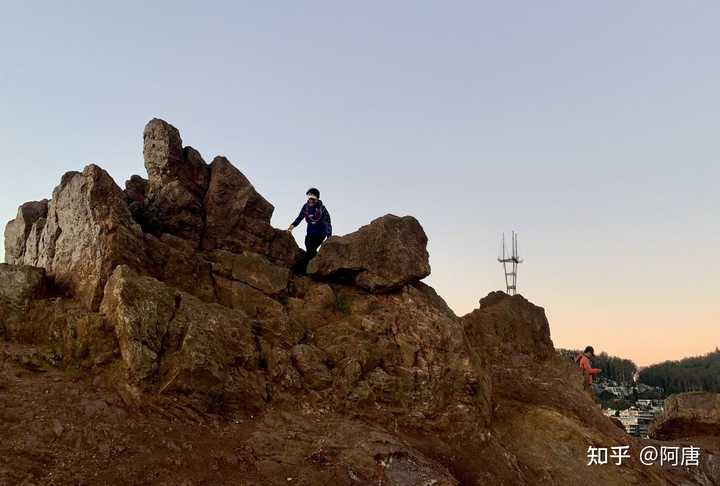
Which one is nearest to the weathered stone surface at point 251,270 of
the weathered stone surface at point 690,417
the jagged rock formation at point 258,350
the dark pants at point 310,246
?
the jagged rock formation at point 258,350

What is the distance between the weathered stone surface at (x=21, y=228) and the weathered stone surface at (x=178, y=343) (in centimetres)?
832

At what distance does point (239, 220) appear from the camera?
71.6 feet

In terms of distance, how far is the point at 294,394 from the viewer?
16.2 metres

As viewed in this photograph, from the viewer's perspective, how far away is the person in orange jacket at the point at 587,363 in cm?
2985

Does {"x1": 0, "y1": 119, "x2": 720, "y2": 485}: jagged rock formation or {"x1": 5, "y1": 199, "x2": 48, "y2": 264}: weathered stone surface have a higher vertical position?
{"x1": 5, "y1": 199, "x2": 48, "y2": 264}: weathered stone surface

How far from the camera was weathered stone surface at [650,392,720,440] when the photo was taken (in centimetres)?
3180

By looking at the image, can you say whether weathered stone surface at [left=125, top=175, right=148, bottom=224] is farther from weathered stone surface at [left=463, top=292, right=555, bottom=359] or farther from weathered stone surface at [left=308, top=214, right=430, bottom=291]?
weathered stone surface at [left=463, top=292, right=555, bottom=359]

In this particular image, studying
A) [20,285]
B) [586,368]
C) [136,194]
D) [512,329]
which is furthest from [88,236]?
[586,368]

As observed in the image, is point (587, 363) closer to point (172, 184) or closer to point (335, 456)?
point (335, 456)

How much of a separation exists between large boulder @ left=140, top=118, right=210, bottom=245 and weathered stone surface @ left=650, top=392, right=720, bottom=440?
30.0 metres

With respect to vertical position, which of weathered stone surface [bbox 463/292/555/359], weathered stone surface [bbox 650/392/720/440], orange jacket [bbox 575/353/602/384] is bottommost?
weathered stone surface [bbox 650/392/720/440]

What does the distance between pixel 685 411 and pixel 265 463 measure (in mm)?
29748

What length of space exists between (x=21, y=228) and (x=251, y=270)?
9.60 metres

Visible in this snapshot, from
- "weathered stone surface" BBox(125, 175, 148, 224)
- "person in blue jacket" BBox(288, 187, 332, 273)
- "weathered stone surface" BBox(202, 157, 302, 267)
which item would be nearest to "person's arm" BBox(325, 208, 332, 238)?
"person in blue jacket" BBox(288, 187, 332, 273)
